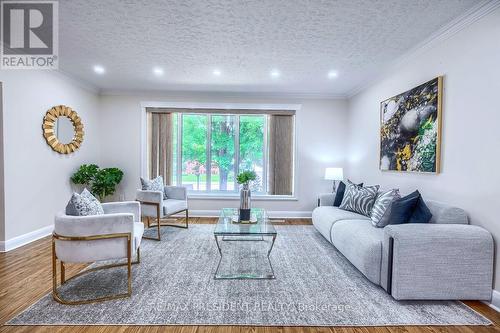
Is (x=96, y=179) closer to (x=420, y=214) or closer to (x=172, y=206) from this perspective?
(x=172, y=206)

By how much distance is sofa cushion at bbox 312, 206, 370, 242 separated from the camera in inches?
136

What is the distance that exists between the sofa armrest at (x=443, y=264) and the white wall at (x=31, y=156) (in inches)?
180

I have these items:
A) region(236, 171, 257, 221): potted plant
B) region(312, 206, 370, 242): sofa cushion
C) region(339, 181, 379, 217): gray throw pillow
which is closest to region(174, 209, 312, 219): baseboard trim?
region(312, 206, 370, 242): sofa cushion

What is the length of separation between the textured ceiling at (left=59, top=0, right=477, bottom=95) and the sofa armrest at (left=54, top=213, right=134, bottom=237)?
1912mm

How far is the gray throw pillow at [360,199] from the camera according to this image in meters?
3.50

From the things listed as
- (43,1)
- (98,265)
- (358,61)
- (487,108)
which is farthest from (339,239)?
(43,1)

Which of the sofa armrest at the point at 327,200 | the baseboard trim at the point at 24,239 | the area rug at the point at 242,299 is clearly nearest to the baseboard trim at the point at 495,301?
the area rug at the point at 242,299

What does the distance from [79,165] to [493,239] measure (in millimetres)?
5820

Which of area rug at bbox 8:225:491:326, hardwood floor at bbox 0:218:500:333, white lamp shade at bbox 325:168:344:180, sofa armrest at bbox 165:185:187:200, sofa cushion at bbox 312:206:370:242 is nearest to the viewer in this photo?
hardwood floor at bbox 0:218:500:333

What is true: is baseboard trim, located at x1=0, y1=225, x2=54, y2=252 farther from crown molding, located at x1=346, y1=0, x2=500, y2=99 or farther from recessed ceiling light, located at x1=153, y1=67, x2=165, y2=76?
crown molding, located at x1=346, y1=0, x2=500, y2=99

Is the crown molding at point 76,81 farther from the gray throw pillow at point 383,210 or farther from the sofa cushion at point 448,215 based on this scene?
the sofa cushion at point 448,215

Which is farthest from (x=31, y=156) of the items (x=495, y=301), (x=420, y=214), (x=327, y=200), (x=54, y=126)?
(x=495, y=301)

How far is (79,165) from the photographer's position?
4.68m

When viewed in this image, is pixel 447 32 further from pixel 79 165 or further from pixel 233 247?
pixel 79 165
